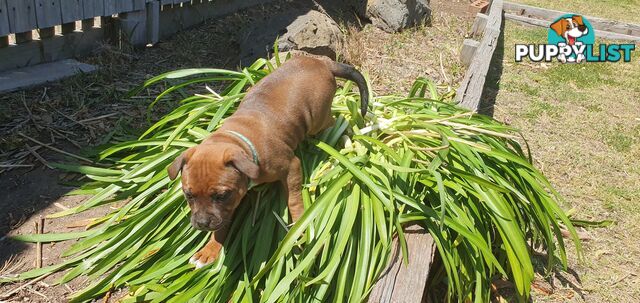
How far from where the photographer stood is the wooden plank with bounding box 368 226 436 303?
2.84m

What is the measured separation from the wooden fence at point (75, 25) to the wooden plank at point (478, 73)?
413 centimetres

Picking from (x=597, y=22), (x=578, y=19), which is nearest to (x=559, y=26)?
(x=578, y=19)

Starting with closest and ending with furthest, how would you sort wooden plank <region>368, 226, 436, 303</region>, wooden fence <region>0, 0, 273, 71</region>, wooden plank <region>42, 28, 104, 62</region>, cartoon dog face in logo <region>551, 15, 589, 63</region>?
1. wooden plank <region>368, 226, 436, 303</region>
2. wooden fence <region>0, 0, 273, 71</region>
3. wooden plank <region>42, 28, 104, 62</region>
4. cartoon dog face in logo <region>551, 15, 589, 63</region>

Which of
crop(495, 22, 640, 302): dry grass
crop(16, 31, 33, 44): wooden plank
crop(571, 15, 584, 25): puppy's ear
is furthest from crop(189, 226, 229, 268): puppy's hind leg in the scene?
crop(571, 15, 584, 25): puppy's ear

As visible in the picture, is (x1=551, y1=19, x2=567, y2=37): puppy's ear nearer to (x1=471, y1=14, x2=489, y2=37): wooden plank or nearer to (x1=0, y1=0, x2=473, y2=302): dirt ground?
(x1=0, y1=0, x2=473, y2=302): dirt ground

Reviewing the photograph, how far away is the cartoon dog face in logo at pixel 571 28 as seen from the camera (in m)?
10.7

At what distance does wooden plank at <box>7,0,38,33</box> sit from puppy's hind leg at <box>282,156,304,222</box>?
410 centimetres

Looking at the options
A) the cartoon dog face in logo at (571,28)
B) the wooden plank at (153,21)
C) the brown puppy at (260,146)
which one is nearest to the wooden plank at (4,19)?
the wooden plank at (153,21)

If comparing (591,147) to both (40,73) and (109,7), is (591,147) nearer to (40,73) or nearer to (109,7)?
(109,7)

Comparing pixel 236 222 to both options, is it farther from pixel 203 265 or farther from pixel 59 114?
pixel 59 114

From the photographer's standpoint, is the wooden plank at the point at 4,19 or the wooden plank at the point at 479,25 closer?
the wooden plank at the point at 4,19

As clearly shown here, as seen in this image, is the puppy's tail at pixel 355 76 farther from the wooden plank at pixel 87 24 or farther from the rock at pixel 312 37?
the wooden plank at pixel 87 24

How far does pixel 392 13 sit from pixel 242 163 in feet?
22.0

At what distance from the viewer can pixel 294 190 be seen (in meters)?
3.27
